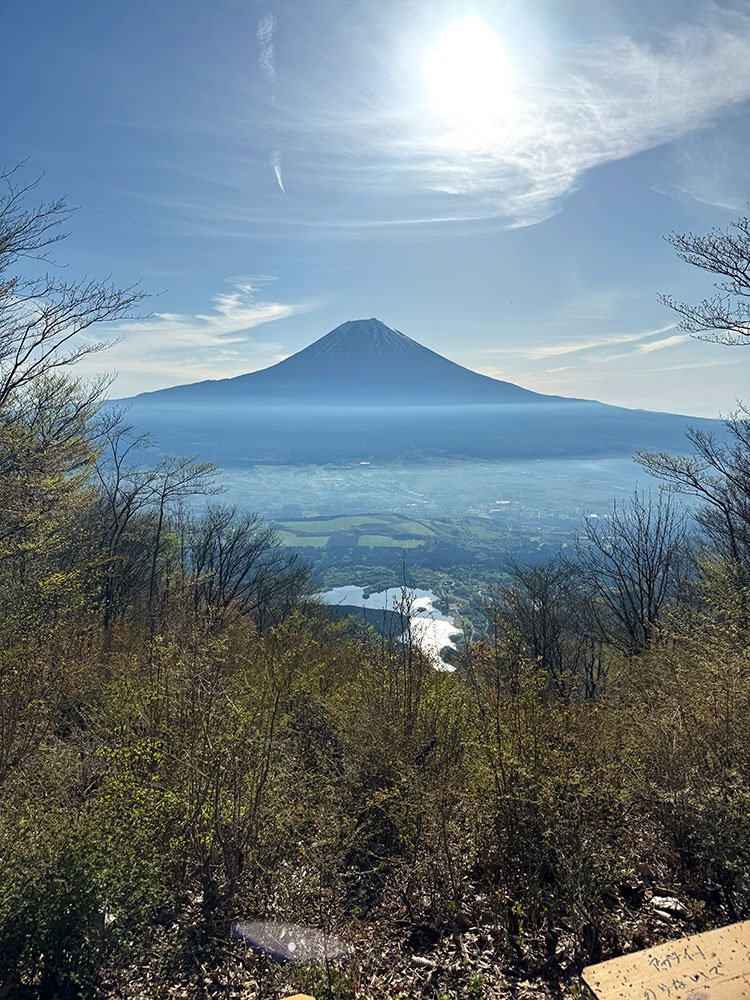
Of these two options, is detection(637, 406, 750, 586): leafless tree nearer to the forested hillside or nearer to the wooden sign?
the forested hillside

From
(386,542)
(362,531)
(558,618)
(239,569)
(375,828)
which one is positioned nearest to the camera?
(375,828)

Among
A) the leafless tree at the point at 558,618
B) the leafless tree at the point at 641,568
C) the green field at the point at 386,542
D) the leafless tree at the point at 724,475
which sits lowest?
the green field at the point at 386,542

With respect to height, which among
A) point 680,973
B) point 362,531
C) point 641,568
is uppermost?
point 680,973

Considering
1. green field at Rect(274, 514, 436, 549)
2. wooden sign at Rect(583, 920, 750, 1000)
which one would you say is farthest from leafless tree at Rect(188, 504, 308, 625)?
green field at Rect(274, 514, 436, 549)

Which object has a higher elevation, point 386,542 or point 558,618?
point 558,618

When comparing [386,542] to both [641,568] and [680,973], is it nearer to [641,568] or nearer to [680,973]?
[641,568]

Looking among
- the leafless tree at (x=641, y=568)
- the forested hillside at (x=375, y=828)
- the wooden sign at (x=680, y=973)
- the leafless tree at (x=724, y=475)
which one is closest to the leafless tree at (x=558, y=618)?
the leafless tree at (x=641, y=568)

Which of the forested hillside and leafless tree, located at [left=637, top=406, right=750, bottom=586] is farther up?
leafless tree, located at [left=637, top=406, right=750, bottom=586]

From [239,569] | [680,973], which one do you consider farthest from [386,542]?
[680,973]

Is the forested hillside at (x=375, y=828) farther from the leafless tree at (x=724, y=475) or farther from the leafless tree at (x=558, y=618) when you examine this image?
the leafless tree at (x=558, y=618)
